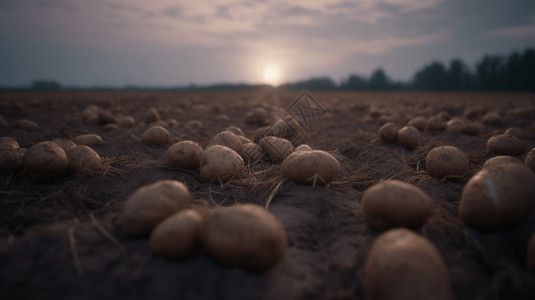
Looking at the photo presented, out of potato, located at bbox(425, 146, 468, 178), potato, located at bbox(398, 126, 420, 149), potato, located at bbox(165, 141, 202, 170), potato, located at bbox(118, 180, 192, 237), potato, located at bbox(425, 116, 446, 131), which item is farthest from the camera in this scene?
potato, located at bbox(425, 116, 446, 131)

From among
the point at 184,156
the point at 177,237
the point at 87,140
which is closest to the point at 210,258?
the point at 177,237

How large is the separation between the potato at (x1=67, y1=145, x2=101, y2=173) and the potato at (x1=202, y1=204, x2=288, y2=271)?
2221mm

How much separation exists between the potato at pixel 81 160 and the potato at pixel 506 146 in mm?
5716

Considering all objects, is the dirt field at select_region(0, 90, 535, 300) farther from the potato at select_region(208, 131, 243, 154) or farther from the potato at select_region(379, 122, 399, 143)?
the potato at select_region(379, 122, 399, 143)

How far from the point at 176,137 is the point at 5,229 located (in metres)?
3.44

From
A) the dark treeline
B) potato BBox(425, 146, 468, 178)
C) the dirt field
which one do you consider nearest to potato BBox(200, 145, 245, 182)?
the dirt field

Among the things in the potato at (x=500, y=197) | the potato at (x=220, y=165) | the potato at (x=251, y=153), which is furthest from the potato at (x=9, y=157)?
the potato at (x=500, y=197)

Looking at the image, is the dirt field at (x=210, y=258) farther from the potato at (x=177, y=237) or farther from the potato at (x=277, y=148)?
the potato at (x=277, y=148)

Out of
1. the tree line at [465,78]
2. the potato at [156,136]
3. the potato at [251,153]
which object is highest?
the tree line at [465,78]

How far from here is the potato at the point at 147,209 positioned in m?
1.89

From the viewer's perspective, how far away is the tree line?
52.4 meters

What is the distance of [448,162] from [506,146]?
1754 millimetres

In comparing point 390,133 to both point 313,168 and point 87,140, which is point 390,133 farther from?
point 87,140

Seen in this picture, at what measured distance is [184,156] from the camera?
3.27 m
